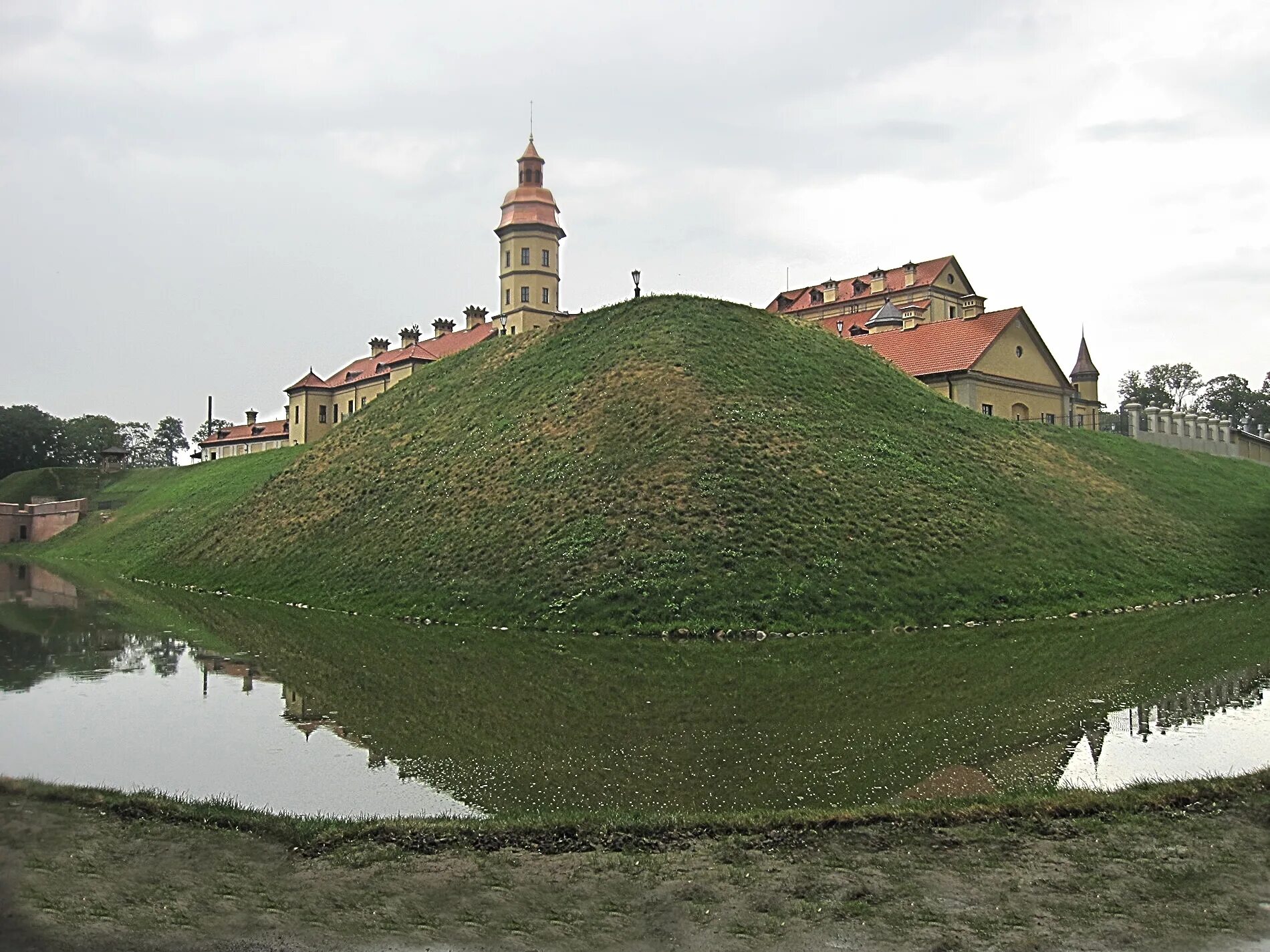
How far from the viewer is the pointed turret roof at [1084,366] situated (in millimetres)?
84625

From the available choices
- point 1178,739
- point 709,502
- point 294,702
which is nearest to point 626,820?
point 1178,739

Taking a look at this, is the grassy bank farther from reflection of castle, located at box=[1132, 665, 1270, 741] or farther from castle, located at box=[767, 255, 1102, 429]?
castle, located at box=[767, 255, 1102, 429]

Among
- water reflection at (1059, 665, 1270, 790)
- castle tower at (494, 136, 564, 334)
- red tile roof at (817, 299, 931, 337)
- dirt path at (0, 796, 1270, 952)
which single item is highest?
castle tower at (494, 136, 564, 334)

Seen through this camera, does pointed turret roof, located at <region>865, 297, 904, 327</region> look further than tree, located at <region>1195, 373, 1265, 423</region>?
No

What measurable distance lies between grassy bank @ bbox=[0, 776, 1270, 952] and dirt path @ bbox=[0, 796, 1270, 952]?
0.9 inches

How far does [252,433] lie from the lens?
378 feet

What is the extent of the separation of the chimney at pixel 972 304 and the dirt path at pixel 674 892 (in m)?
74.9

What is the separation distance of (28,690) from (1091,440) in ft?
149

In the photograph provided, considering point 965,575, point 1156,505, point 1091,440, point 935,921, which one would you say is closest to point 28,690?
point 935,921

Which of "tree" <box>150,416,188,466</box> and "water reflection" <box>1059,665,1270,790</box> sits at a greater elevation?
"tree" <box>150,416,188,466</box>

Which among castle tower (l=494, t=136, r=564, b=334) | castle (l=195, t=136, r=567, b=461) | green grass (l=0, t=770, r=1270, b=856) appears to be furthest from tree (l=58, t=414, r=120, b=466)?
green grass (l=0, t=770, r=1270, b=856)

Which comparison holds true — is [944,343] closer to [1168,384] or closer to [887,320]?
[887,320]

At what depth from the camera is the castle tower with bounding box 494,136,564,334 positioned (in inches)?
3497

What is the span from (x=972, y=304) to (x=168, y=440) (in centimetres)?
14968
